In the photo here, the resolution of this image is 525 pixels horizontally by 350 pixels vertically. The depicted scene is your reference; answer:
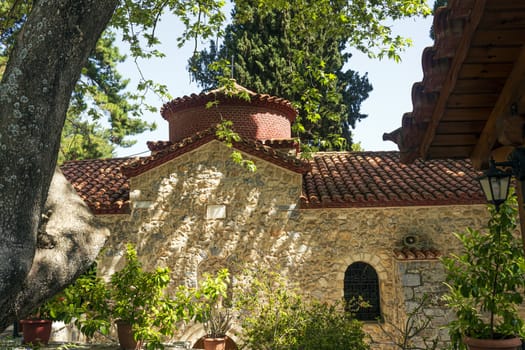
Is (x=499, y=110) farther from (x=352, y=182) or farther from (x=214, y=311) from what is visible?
(x=214, y=311)

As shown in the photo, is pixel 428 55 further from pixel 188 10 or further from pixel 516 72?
pixel 188 10

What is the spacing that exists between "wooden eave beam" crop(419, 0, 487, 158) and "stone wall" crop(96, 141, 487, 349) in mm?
4760

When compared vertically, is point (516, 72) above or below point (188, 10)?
below

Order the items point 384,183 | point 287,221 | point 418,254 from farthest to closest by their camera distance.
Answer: point 384,183, point 287,221, point 418,254

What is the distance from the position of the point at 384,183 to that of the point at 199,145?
164 inches

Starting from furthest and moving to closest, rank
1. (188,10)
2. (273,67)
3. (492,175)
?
(273,67) < (188,10) < (492,175)

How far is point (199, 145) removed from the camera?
9531mm

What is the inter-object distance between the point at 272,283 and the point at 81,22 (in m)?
7.14

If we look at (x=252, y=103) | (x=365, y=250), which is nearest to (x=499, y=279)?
(x=365, y=250)

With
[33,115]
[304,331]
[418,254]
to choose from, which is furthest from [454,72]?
[418,254]

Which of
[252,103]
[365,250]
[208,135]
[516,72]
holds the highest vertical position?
[252,103]

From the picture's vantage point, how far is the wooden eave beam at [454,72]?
2838 mm

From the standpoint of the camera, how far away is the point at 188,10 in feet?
25.0

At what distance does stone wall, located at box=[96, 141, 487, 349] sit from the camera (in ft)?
29.9
